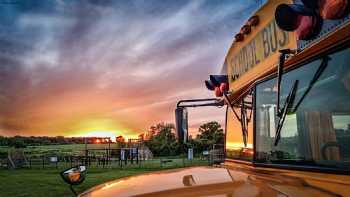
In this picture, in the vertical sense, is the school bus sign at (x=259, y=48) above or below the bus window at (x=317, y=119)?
above

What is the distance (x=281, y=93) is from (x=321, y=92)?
11.6 inches

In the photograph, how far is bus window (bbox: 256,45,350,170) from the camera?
1.83 metres

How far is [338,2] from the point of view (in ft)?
→ 5.25

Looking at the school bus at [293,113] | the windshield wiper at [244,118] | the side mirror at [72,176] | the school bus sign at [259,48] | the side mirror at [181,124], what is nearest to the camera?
the school bus at [293,113]

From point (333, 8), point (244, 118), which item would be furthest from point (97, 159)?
point (333, 8)

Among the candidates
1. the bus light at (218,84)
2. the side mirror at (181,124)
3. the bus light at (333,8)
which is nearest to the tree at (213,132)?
the bus light at (218,84)

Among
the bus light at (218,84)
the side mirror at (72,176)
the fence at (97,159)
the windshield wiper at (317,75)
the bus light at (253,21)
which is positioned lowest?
the fence at (97,159)

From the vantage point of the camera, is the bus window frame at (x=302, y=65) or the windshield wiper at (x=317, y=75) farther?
the windshield wiper at (x=317, y=75)

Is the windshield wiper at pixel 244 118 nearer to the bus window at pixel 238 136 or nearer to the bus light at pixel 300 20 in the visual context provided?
the bus window at pixel 238 136

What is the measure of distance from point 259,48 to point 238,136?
0.86 m

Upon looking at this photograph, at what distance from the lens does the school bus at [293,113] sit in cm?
170

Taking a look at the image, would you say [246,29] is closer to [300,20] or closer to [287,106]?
[287,106]

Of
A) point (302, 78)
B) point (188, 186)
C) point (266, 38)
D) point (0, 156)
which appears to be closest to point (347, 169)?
point (302, 78)

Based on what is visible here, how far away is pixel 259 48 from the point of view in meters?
2.64
